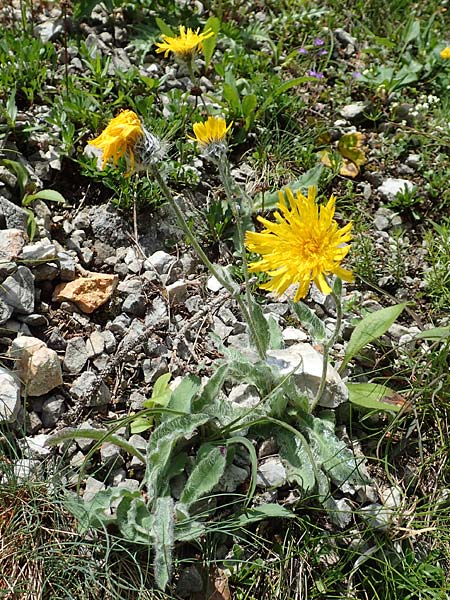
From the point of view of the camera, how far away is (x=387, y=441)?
250 cm

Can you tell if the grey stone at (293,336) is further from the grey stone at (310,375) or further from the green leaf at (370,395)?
the green leaf at (370,395)

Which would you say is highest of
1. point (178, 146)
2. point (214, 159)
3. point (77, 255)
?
point (214, 159)

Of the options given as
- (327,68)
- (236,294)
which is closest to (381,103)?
(327,68)

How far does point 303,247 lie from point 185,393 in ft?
2.22

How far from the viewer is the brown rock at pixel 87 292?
8.93ft

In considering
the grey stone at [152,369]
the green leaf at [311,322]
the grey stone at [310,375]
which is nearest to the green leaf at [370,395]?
the grey stone at [310,375]

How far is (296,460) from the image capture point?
232cm

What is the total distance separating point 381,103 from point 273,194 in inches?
39.2

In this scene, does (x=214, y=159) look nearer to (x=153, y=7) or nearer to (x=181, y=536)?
(x=181, y=536)

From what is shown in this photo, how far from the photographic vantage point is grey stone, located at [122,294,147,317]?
2775 millimetres

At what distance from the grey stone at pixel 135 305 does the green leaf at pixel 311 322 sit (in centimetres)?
67

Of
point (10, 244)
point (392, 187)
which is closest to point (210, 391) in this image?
point (10, 244)

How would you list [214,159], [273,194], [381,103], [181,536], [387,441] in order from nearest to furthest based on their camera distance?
[181,536], [214,159], [387,441], [273,194], [381,103]

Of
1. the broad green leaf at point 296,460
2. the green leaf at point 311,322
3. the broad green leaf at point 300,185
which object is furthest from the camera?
the broad green leaf at point 300,185
